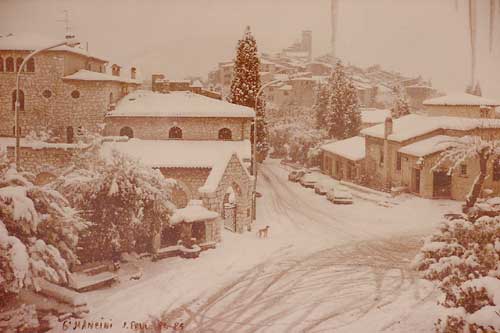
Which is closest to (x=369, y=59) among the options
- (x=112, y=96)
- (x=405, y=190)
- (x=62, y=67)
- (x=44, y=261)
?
(x=405, y=190)

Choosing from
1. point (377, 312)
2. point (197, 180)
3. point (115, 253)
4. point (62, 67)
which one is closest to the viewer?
point (377, 312)

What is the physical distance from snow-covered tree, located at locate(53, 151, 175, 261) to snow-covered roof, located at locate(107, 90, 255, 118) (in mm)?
773

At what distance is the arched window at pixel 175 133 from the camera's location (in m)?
7.96

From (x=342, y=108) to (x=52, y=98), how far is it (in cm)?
465

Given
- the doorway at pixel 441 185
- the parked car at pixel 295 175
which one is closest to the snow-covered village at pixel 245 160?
the doorway at pixel 441 185

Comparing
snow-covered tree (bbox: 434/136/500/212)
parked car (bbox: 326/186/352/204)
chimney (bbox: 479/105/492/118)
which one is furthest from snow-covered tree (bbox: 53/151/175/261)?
chimney (bbox: 479/105/492/118)

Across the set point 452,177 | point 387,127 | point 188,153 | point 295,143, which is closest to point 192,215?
point 188,153

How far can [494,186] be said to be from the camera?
681cm

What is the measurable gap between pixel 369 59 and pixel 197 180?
3.56m

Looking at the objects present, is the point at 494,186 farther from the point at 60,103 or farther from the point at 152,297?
the point at 60,103

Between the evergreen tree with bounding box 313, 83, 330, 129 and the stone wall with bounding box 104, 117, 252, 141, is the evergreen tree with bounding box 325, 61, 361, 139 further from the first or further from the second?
the stone wall with bounding box 104, 117, 252, 141

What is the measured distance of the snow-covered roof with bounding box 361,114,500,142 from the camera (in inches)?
265

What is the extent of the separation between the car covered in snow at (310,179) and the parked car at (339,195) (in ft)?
1.61

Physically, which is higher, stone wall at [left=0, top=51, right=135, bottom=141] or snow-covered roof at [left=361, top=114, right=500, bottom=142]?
stone wall at [left=0, top=51, right=135, bottom=141]
